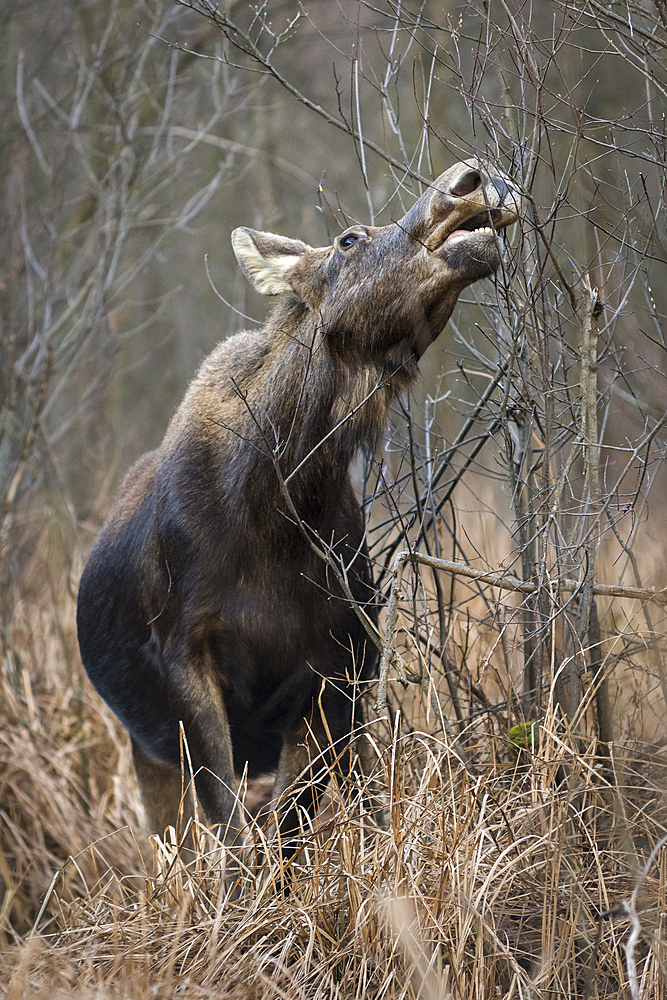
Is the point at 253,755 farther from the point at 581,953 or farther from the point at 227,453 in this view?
the point at 581,953

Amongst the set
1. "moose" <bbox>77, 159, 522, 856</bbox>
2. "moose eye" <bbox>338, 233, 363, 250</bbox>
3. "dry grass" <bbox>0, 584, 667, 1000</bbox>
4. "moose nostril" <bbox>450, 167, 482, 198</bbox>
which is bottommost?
"dry grass" <bbox>0, 584, 667, 1000</bbox>

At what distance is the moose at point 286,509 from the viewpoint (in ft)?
12.3

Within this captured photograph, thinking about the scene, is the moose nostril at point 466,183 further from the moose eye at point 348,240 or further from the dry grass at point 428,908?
the dry grass at point 428,908

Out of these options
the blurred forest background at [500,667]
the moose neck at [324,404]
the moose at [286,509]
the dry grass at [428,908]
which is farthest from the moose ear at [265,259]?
the dry grass at [428,908]

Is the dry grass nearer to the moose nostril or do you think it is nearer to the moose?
the moose

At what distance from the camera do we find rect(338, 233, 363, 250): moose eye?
12.6ft

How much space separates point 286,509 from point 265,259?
3.51ft

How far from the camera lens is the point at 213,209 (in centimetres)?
1576

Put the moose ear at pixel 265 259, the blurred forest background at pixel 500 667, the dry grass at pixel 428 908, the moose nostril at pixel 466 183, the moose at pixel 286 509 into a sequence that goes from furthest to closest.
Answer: the moose ear at pixel 265 259, the moose at pixel 286 509, the moose nostril at pixel 466 183, the blurred forest background at pixel 500 667, the dry grass at pixel 428 908

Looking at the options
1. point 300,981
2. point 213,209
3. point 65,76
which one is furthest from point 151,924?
point 213,209

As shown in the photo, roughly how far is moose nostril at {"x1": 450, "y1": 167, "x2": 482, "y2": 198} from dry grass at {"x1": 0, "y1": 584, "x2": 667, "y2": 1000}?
1.80m

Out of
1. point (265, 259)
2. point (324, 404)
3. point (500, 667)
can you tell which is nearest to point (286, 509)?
point (324, 404)

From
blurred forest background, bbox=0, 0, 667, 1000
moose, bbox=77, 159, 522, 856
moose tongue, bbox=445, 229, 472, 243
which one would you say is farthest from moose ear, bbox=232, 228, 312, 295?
moose tongue, bbox=445, 229, 472, 243

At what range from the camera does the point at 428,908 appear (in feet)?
9.70
